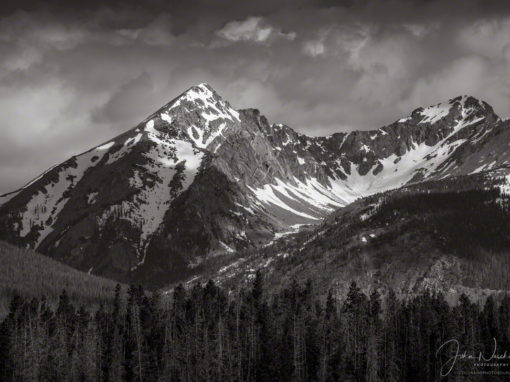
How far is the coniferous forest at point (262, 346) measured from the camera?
14588 cm

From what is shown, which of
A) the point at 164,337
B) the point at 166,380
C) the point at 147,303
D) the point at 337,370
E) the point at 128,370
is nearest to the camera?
the point at 337,370

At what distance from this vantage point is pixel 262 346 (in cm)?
16125

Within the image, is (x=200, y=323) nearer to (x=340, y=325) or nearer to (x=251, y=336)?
(x=251, y=336)

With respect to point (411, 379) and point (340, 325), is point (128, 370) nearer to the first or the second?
point (340, 325)

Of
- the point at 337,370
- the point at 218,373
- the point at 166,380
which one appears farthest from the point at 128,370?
the point at 337,370

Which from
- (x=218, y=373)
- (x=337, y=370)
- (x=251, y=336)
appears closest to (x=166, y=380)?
(x=218, y=373)

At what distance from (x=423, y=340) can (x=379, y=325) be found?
9.57 m

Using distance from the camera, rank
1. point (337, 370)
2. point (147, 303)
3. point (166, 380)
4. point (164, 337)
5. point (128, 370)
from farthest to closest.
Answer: point (147, 303) < point (164, 337) < point (128, 370) < point (166, 380) < point (337, 370)

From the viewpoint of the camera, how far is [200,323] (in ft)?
545

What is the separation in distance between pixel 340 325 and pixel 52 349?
60.4m

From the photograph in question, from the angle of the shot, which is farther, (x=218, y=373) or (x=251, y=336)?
(x=251, y=336)

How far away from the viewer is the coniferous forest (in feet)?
479

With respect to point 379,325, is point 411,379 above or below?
below

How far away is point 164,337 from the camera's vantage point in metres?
177
